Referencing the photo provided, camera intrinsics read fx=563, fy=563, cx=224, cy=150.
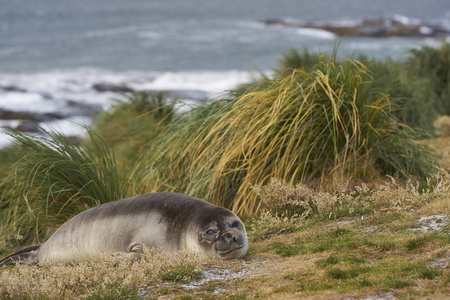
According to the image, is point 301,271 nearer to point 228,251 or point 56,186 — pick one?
point 228,251

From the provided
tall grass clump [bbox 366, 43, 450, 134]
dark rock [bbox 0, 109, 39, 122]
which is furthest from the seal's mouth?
dark rock [bbox 0, 109, 39, 122]

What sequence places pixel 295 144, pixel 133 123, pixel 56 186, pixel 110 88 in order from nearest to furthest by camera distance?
pixel 56 186 → pixel 295 144 → pixel 133 123 → pixel 110 88

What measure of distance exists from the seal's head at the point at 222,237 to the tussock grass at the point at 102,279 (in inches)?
7.2

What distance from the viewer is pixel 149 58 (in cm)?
3809

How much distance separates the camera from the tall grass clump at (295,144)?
6289mm

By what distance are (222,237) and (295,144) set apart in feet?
7.73

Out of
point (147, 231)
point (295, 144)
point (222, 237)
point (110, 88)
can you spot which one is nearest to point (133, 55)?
point (110, 88)

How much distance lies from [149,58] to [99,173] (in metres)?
32.6

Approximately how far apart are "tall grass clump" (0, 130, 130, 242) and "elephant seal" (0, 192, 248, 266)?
2.91ft

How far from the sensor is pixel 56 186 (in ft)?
19.9

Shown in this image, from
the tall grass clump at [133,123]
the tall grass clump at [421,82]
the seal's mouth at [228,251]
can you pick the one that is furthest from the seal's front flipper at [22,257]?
the tall grass clump at [421,82]

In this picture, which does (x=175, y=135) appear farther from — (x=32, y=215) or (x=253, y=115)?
(x=32, y=215)

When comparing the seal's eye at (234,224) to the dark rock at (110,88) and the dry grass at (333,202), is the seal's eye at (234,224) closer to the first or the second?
the dry grass at (333,202)

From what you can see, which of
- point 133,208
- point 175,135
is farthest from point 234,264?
point 175,135
